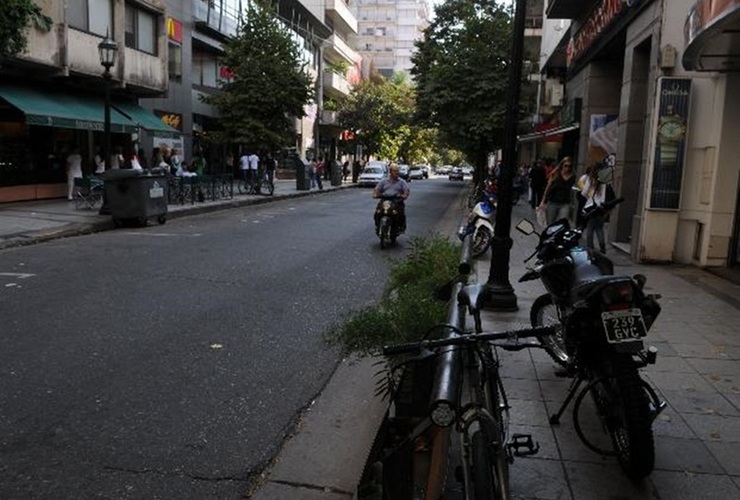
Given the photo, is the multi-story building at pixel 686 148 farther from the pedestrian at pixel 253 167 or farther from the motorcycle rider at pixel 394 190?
the pedestrian at pixel 253 167

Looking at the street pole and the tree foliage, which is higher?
the tree foliage

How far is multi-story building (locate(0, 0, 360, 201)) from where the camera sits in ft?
65.2

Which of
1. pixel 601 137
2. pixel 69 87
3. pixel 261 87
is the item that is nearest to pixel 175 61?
pixel 261 87

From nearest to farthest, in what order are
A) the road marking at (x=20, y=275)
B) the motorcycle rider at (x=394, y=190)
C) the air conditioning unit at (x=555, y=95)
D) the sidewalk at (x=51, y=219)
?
the road marking at (x=20, y=275), the sidewalk at (x=51, y=219), the motorcycle rider at (x=394, y=190), the air conditioning unit at (x=555, y=95)

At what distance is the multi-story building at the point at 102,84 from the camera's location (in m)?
19.9

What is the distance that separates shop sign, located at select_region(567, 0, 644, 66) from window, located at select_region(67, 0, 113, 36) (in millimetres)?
14086

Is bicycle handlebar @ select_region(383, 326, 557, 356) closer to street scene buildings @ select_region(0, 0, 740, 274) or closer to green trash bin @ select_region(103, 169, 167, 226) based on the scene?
street scene buildings @ select_region(0, 0, 740, 274)

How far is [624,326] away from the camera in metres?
3.56

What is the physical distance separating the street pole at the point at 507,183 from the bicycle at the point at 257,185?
21.6m

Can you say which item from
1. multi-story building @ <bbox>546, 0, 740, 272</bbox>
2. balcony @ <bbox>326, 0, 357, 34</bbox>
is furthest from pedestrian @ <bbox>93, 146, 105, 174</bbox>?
balcony @ <bbox>326, 0, 357, 34</bbox>

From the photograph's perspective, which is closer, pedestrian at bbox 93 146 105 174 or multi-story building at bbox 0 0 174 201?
multi-story building at bbox 0 0 174 201

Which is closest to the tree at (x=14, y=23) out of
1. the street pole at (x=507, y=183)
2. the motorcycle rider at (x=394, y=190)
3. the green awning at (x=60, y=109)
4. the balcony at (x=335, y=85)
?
the green awning at (x=60, y=109)

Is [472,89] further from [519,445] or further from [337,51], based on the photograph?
[337,51]

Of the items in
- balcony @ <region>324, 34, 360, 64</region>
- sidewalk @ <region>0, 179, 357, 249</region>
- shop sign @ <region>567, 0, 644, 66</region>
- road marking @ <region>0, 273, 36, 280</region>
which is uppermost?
balcony @ <region>324, 34, 360, 64</region>
